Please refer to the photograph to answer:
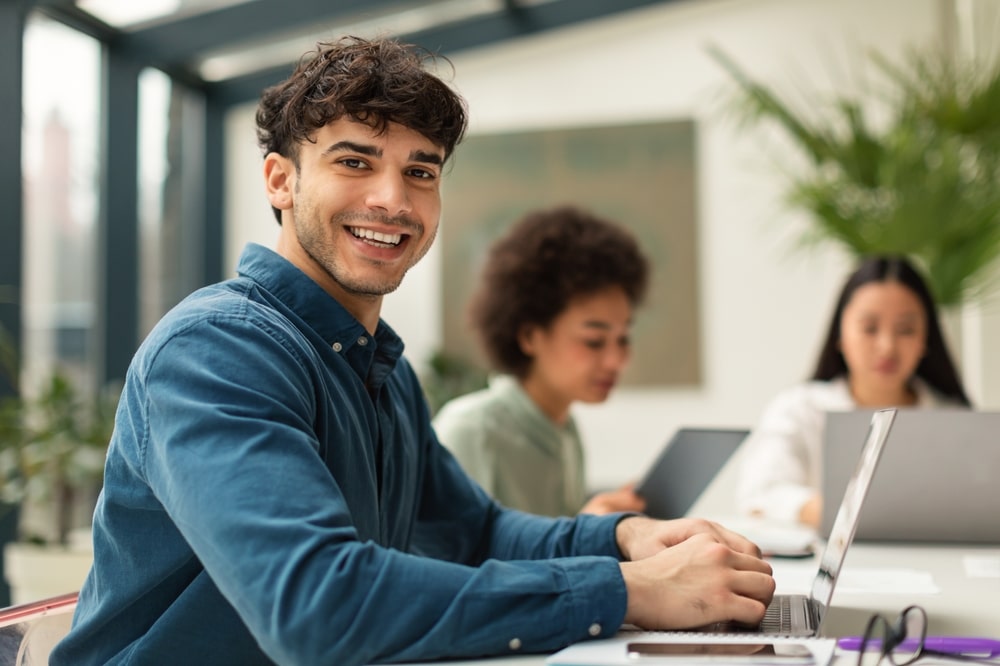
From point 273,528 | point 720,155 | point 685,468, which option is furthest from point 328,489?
point 720,155

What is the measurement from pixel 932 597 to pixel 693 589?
535mm

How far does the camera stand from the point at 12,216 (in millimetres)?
3543

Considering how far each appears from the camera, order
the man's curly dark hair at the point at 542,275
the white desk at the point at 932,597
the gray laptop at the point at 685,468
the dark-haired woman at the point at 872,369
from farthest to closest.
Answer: the dark-haired woman at the point at 872,369
the man's curly dark hair at the point at 542,275
the gray laptop at the point at 685,468
the white desk at the point at 932,597

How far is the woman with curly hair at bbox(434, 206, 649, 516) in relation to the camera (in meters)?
2.42

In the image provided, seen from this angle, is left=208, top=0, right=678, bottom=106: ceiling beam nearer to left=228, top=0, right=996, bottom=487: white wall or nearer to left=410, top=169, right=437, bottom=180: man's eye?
left=228, top=0, right=996, bottom=487: white wall

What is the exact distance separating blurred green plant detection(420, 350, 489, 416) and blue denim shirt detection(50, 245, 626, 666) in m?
4.08

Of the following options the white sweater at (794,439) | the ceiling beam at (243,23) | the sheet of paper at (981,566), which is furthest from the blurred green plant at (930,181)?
the sheet of paper at (981,566)

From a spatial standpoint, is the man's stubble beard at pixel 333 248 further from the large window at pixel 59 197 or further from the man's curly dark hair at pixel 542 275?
the large window at pixel 59 197

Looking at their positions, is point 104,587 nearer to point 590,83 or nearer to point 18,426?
point 18,426

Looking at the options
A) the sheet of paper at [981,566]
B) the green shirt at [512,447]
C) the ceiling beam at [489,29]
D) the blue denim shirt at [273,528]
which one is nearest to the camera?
the blue denim shirt at [273,528]

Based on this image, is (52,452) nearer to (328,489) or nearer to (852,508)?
(328,489)

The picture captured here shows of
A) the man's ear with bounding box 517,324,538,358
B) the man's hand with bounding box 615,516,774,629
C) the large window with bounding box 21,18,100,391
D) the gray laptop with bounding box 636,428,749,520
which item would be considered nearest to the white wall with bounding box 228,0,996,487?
the large window with bounding box 21,18,100,391

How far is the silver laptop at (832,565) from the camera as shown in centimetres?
119

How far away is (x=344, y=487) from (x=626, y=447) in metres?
4.41
